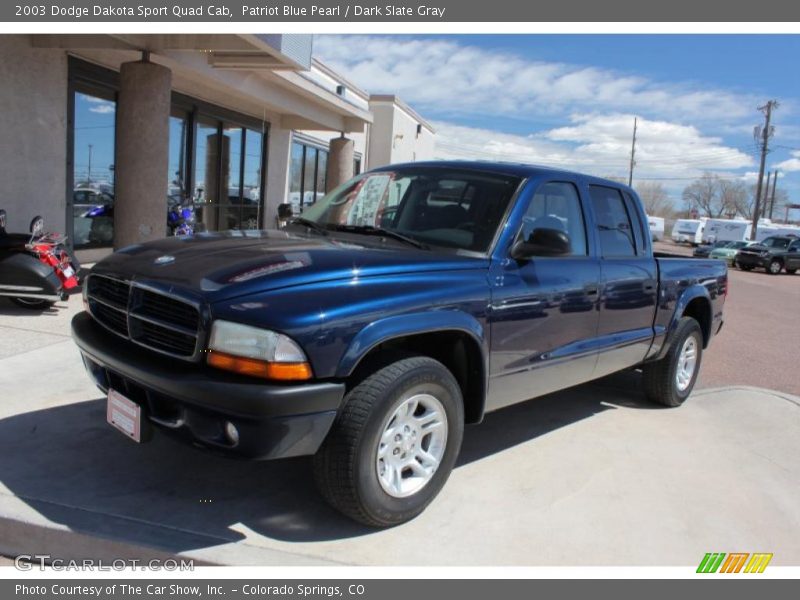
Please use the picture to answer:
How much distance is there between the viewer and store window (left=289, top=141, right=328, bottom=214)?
18.8 meters

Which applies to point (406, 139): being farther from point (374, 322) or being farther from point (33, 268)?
point (374, 322)

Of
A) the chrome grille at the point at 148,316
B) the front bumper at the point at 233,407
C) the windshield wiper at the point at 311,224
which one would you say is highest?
the windshield wiper at the point at 311,224

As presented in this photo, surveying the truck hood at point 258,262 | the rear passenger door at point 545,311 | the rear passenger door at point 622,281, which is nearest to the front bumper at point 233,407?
the truck hood at point 258,262

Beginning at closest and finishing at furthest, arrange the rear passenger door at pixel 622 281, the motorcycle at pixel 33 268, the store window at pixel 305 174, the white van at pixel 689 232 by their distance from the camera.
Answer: the rear passenger door at pixel 622 281 < the motorcycle at pixel 33 268 < the store window at pixel 305 174 < the white van at pixel 689 232

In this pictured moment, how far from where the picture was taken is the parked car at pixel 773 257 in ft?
98.1

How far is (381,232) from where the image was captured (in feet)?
13.5

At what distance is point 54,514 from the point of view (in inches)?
125

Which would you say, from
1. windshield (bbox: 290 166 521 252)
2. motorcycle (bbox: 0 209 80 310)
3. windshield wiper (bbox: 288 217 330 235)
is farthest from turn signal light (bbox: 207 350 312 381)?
motorcycle (bbox: 0 209 80 310)

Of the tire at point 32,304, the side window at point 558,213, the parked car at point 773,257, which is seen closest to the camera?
the side window at point 558,213

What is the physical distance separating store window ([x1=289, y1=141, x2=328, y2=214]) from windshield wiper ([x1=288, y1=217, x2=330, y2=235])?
13362mm

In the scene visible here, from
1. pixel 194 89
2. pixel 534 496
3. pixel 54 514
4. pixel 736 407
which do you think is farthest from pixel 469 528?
pixel 194 89

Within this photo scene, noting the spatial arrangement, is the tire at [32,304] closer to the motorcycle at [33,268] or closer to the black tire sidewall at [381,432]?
the motorcycle at [33,268]

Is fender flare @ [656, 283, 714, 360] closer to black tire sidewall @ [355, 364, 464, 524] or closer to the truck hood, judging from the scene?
A: the truck hood

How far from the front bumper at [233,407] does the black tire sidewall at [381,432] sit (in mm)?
213
